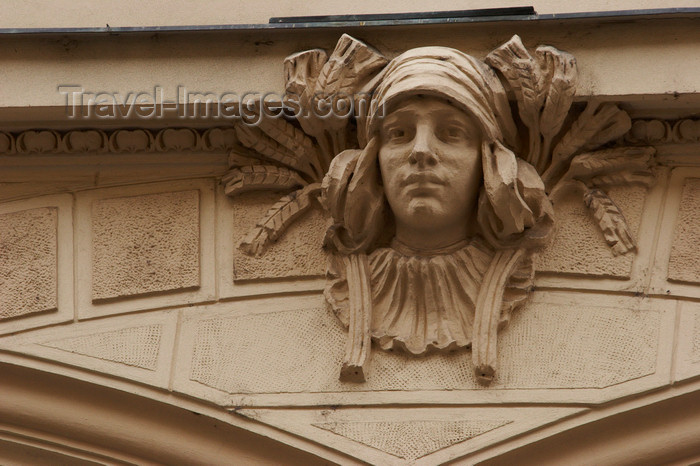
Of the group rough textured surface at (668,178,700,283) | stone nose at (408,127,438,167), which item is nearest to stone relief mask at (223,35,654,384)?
stone nose at (408,127,438,167)

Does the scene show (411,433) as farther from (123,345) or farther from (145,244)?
(145,244)

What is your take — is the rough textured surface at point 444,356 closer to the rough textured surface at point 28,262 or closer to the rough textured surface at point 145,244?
the rough textured surface at point 145,244

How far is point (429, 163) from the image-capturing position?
367 cm

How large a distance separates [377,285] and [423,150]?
41 centimetres

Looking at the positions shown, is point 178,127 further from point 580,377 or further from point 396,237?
point 580,377

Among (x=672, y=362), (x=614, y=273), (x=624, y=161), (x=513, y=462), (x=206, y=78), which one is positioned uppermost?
(x=206, y=78)

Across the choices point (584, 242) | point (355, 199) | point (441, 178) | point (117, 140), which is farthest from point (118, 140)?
point (584, 242)

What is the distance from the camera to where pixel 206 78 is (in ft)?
13.1

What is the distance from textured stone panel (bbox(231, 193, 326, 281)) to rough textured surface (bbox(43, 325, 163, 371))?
30cm

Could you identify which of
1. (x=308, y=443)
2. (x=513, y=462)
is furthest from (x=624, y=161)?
Answer: (x=308, y=443)

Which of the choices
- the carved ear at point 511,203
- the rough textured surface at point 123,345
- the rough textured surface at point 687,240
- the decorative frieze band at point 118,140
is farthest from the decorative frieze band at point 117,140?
the rough textured surface at point 687,240

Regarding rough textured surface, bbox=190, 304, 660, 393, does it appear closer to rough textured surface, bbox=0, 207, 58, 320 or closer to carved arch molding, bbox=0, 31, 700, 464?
carved arch molding, bbox=0, 31, 700, 464

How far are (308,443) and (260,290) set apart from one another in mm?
501

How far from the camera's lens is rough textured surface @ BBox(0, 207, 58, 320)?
3.95 m
